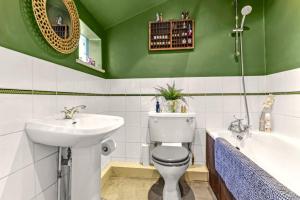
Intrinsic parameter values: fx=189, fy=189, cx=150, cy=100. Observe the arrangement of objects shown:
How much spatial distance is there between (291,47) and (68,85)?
2.01 meters

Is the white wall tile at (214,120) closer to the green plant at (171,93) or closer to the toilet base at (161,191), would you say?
the green plant at (171,93)

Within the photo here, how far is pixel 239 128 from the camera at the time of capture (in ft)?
6.86

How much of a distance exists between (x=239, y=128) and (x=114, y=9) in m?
1.97

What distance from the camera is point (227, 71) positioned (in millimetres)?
2293

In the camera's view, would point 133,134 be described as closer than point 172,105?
No

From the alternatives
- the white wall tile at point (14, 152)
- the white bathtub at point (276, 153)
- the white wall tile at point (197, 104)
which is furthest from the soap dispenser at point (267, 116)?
the white wall tile at point (14, 152)

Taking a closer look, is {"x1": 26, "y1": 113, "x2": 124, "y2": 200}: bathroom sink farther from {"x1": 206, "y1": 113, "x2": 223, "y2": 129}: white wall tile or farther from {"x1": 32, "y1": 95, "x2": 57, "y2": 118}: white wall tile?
{"x1": 206, "y1": 113, "x2": 223, "y2": 129}: white wall tile

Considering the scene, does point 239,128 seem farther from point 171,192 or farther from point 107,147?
point 107,147

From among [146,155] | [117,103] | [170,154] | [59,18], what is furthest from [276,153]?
[59,18]

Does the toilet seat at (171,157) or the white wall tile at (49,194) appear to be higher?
the toilet seat at (171,157)

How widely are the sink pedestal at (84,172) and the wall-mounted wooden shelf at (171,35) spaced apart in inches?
62.7

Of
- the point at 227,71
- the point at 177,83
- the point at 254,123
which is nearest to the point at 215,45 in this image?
the point at 227,71

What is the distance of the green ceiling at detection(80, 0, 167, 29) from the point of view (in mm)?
1993

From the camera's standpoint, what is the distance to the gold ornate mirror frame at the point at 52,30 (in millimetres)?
1164
